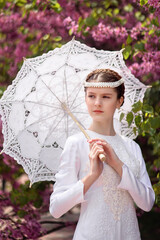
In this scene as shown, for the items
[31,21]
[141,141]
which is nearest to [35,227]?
[141,141]

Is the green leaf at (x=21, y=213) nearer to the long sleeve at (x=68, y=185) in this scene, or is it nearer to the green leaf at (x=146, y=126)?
the green leaf at (x=146, y=126)

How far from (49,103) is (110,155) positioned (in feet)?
2.56

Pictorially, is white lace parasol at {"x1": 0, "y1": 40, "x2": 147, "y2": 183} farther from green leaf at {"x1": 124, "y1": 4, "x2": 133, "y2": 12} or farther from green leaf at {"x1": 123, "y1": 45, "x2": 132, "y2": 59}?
green leaf at {"x1": 124, "y1": 4, "x2": 133, "y2": 12}

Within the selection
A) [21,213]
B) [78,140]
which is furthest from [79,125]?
[21,213]

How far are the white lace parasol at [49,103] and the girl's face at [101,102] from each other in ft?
1.44

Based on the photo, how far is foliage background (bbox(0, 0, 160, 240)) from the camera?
148 inches

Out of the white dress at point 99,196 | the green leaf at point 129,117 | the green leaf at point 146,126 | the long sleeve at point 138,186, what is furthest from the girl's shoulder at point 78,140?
the green leaf at point 146,126

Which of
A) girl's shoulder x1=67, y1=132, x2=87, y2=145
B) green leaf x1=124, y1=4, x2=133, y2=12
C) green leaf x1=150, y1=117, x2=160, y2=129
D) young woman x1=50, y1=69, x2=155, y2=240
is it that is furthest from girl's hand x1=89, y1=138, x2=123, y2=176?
green leaf x1=124, y1=4, x2=133, y2=12

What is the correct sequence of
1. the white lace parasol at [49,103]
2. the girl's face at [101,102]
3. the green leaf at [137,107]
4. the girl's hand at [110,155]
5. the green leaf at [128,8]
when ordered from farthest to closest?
the green leaf at [128,8] < the green leaf at [137,107] < the white lace parasol at [49,103] < the girl's face at [101,102] < the girl's hand at [110,155]

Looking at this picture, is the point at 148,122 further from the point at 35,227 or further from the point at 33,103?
the point at 35,227

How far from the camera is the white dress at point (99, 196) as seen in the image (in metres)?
2.50

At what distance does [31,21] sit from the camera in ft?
17.9

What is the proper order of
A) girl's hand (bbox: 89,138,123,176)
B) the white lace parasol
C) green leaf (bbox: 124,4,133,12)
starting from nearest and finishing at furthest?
girl's hand (bbox: 89,138,123,176) < the white lace parasol < green leaf (bbox: 124,4,133,12)

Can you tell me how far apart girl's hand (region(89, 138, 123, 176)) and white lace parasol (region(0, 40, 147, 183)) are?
578 millimetres
